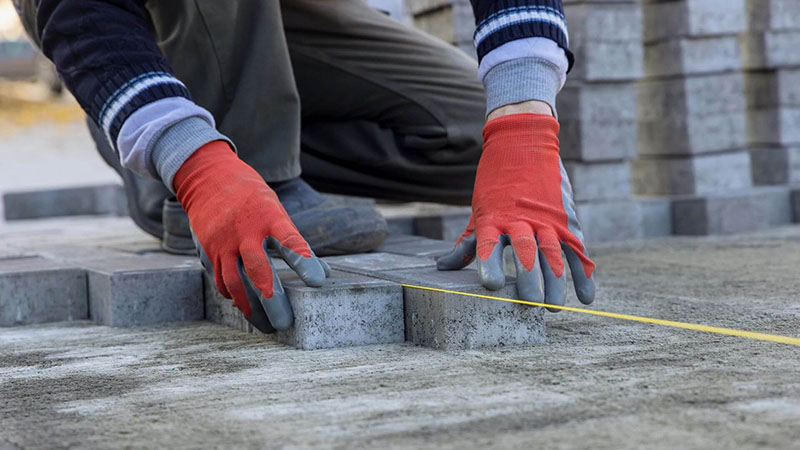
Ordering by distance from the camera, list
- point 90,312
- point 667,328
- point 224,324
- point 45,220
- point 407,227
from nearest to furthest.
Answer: point 667,328 → point 224,324 → point 90,312 → point 407,227 → point 45,220

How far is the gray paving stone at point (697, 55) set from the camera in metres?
3.87

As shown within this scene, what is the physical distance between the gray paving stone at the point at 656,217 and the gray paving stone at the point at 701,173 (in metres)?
0.20

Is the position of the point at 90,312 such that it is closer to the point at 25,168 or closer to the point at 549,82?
the point at 549,82

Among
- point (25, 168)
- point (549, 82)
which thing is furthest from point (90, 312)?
point (25, 168)

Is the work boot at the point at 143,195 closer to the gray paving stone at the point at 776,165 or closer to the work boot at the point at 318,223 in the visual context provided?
the work boot at the point at 318,223

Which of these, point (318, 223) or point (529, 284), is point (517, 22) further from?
point (318, 223)

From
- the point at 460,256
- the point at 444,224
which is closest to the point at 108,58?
the point at 460,256

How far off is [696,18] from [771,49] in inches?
23.0

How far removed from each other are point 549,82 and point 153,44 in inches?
30.7

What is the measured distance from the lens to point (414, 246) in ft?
7.85

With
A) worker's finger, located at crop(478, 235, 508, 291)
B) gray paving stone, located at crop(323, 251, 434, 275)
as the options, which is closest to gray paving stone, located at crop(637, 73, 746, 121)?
gray paving stone, located at crop(323, 251, 434, 275)

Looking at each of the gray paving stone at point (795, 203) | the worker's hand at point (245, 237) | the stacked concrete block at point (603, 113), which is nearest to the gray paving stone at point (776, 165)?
the gray paving stone at point (795, 203)

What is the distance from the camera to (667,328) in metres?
1.70

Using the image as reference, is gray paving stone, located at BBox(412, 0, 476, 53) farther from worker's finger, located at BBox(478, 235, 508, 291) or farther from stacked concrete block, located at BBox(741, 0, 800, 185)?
worker's finger, located at BBox(478, 235, 508, 291)
